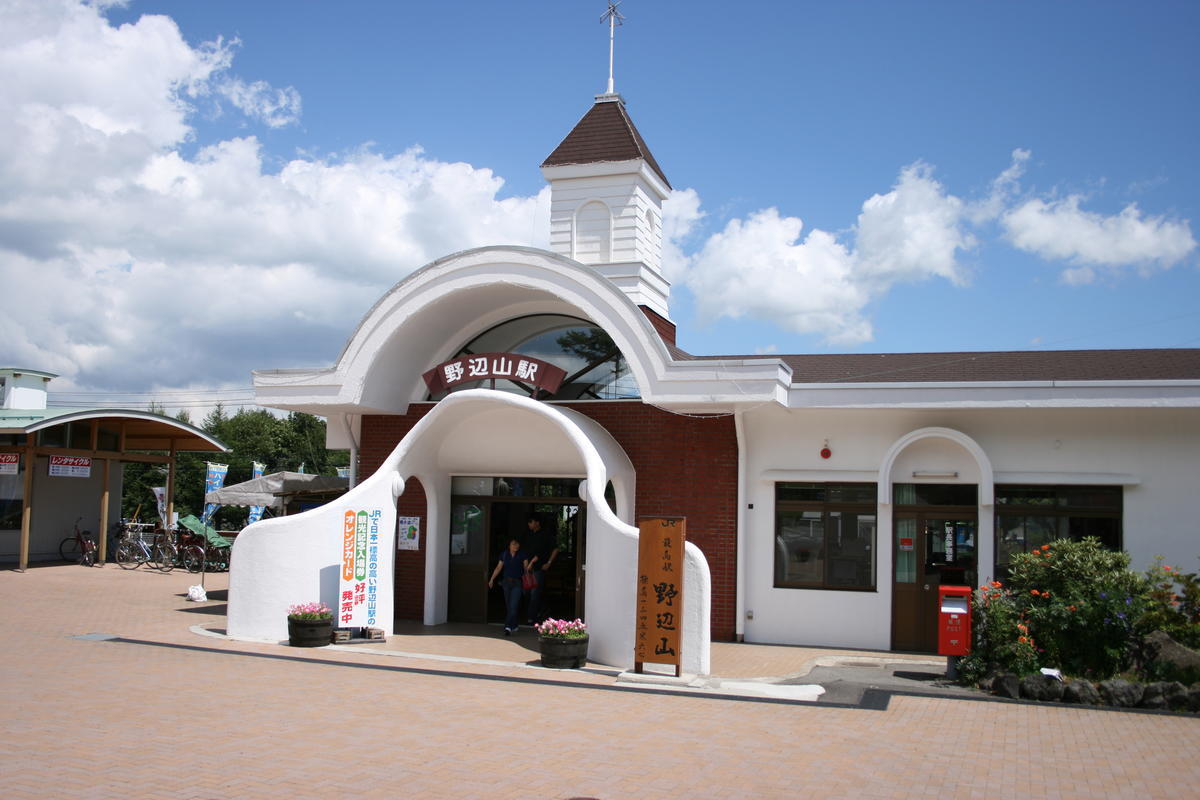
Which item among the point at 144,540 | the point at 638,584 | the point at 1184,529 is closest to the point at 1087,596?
the point at 1184,529

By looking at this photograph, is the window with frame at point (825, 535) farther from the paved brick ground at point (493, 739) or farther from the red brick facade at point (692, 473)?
the paved brick ground at point (493, 739)

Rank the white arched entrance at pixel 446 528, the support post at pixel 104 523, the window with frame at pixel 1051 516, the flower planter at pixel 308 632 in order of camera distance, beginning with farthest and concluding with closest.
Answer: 1. the support post at pixel 104 523
2. the window with frame at pixel 1051 516
3. the flower planter at pixel 308 632
4. the white arched entrance at pixel 446 528

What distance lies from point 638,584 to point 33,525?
19.5 m

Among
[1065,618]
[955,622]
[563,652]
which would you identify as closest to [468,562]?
[563,652]

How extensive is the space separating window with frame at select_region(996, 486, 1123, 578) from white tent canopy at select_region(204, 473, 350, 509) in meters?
12.7

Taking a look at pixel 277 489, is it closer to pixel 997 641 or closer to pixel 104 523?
pixel 104 523

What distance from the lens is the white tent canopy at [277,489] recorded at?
21269 millimetres

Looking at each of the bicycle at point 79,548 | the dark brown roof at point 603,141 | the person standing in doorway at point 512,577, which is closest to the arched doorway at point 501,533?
the person standing in doorway at point 512,577

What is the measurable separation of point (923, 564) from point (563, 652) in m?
5.71

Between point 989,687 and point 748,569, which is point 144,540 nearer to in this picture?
point 748,569

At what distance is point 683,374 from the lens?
1434 centimetres

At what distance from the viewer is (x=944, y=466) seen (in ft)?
48.2

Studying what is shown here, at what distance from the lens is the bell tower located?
57.7 feet

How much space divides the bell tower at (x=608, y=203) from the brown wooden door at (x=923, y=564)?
19.1 ft
